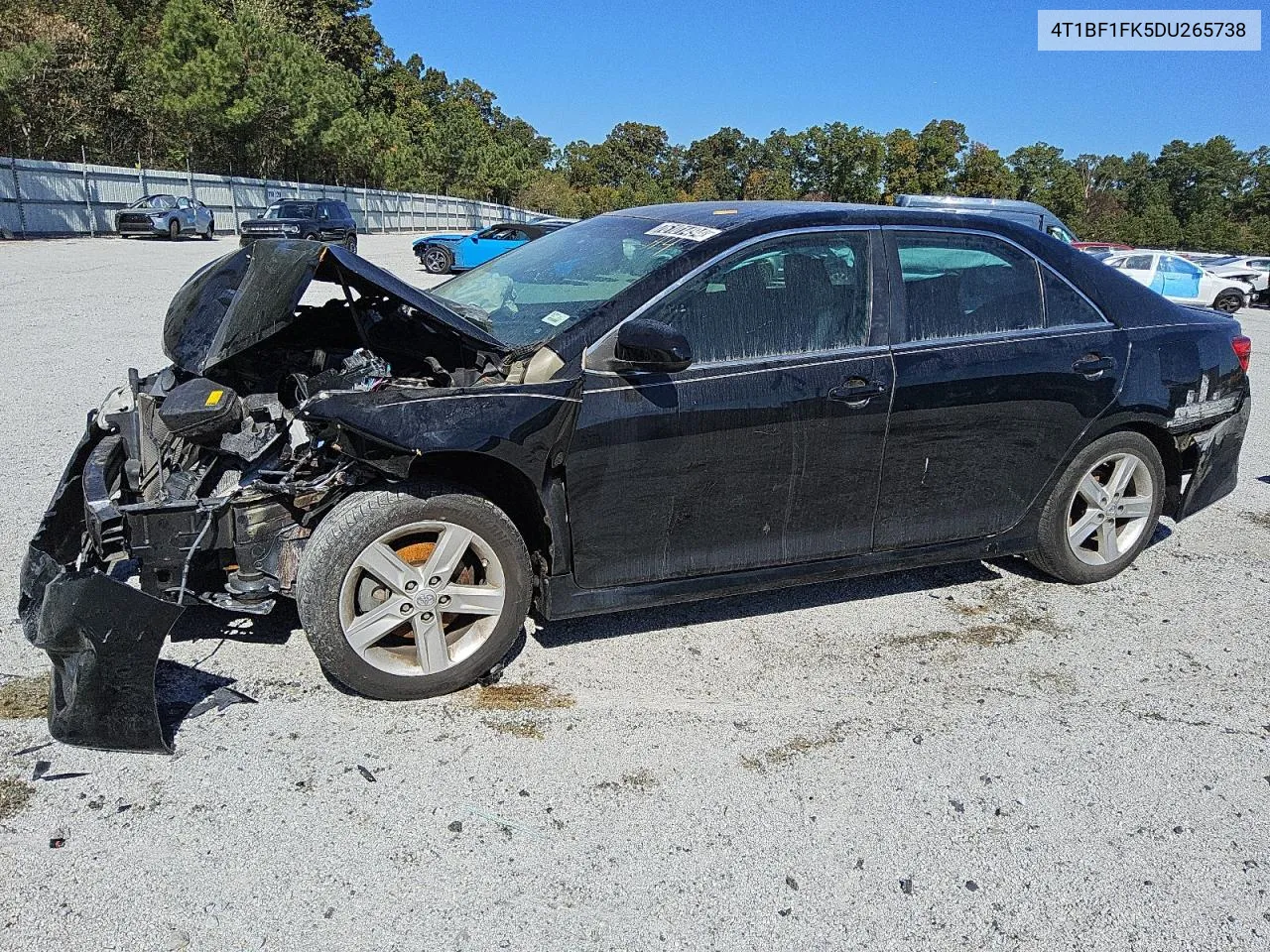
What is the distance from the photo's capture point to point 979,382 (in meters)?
4.05

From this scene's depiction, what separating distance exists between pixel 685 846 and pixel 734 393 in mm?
1634

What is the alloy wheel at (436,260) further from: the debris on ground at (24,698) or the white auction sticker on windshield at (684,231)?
the debris on ground at (24,698)

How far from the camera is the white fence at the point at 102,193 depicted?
26938 millimetres

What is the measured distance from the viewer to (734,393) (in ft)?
11.9

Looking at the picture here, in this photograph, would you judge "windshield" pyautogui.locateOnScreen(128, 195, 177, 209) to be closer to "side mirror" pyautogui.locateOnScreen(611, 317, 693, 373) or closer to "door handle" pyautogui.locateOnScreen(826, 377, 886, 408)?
"side mirror" pyautogui.locateOnScreen(611, 317, 693, 373)

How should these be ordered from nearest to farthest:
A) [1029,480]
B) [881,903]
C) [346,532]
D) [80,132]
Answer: [881,903] → [346,532] → [1029,480] → [80,132]

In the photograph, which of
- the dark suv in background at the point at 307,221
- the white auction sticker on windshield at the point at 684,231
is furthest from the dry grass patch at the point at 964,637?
the dark suv in background at the point at 307,221

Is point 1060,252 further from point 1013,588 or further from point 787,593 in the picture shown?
point 787,593

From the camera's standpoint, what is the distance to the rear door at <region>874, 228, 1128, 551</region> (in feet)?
13.1

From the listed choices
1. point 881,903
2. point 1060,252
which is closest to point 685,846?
point 881,903

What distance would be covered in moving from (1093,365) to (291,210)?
93.4 ft

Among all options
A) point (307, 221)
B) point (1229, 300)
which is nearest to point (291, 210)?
point (307, 221)

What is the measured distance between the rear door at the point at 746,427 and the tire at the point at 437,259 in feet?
72.5

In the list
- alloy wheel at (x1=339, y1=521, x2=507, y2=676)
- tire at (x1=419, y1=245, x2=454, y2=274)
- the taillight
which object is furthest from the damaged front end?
tire at (x1=419, y1=245, x2=454, y2=274)
